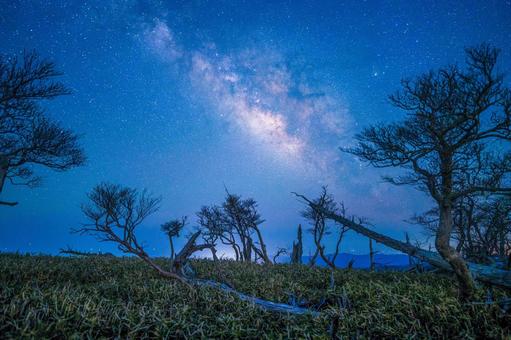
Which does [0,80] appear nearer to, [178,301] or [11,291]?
[11,291]

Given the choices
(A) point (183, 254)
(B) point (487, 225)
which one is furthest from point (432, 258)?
(B) point (487, 225)

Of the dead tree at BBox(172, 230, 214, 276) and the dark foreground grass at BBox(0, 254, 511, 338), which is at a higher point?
the dead tree at BBox(172, 230, 214, 276)

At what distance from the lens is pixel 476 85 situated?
358 inches

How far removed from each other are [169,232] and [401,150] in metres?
28.0

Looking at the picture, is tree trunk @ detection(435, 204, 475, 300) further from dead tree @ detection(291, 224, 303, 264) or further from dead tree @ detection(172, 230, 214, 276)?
dead tree @ detection(291, 224, 303, 264)

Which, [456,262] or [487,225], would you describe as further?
[487,225]

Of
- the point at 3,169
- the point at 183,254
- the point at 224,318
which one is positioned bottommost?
the point at 224,318

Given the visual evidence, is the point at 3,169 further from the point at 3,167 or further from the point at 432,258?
the point at 432,258

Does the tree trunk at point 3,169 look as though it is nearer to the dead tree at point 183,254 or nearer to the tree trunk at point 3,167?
the tree trunk at point 3,167

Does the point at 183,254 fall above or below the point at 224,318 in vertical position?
above

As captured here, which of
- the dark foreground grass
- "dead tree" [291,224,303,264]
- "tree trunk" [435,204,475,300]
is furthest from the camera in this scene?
"dead tree" [291,224,303,264]

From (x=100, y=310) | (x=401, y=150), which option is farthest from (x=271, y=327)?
(x=401, y=150)

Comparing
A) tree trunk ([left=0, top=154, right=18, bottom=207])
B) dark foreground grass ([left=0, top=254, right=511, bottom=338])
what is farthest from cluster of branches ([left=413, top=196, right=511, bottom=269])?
tree trunk ([left=0, top=154, right=18, bottom=207])

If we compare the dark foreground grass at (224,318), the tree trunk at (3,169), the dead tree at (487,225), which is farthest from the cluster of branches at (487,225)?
the tree trunk at (3,169)
